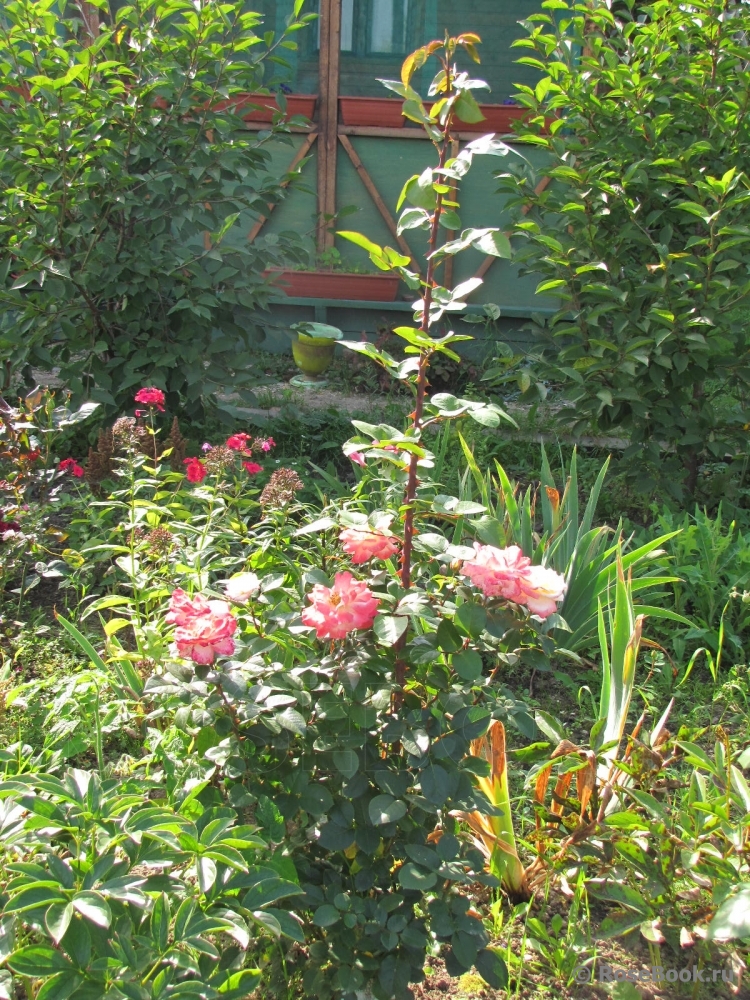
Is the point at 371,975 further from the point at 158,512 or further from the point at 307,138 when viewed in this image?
the point at 307,138

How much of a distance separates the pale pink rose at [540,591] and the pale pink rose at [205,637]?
1.54ft

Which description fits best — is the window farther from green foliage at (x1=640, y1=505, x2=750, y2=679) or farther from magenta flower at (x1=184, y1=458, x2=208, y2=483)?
magenta flower at (x1=184, y1=458, x2=208, y2=483)

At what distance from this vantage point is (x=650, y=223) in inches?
131

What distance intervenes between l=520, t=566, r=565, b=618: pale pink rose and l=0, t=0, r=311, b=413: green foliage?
90.0 inches

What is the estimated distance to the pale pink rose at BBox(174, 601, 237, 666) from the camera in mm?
1342

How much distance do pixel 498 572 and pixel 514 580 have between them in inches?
1.1

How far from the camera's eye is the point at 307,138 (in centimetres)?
638

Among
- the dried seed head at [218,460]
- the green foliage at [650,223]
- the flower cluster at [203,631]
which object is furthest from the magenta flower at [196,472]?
the green foliage at [650,223]

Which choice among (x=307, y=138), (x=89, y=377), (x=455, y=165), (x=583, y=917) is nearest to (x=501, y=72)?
(x=307, y=138)

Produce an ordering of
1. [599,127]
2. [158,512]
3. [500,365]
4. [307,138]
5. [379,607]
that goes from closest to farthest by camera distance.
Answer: [379,607] → [158,512] → [599,127] → [500,365] → [307,138]

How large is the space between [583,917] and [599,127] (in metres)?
2.90

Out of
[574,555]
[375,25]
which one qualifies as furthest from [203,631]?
[375,25]

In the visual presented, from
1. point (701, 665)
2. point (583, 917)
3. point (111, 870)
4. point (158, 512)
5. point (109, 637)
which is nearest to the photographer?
point (111, 870)

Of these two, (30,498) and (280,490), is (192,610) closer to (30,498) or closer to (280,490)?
(280,490)
